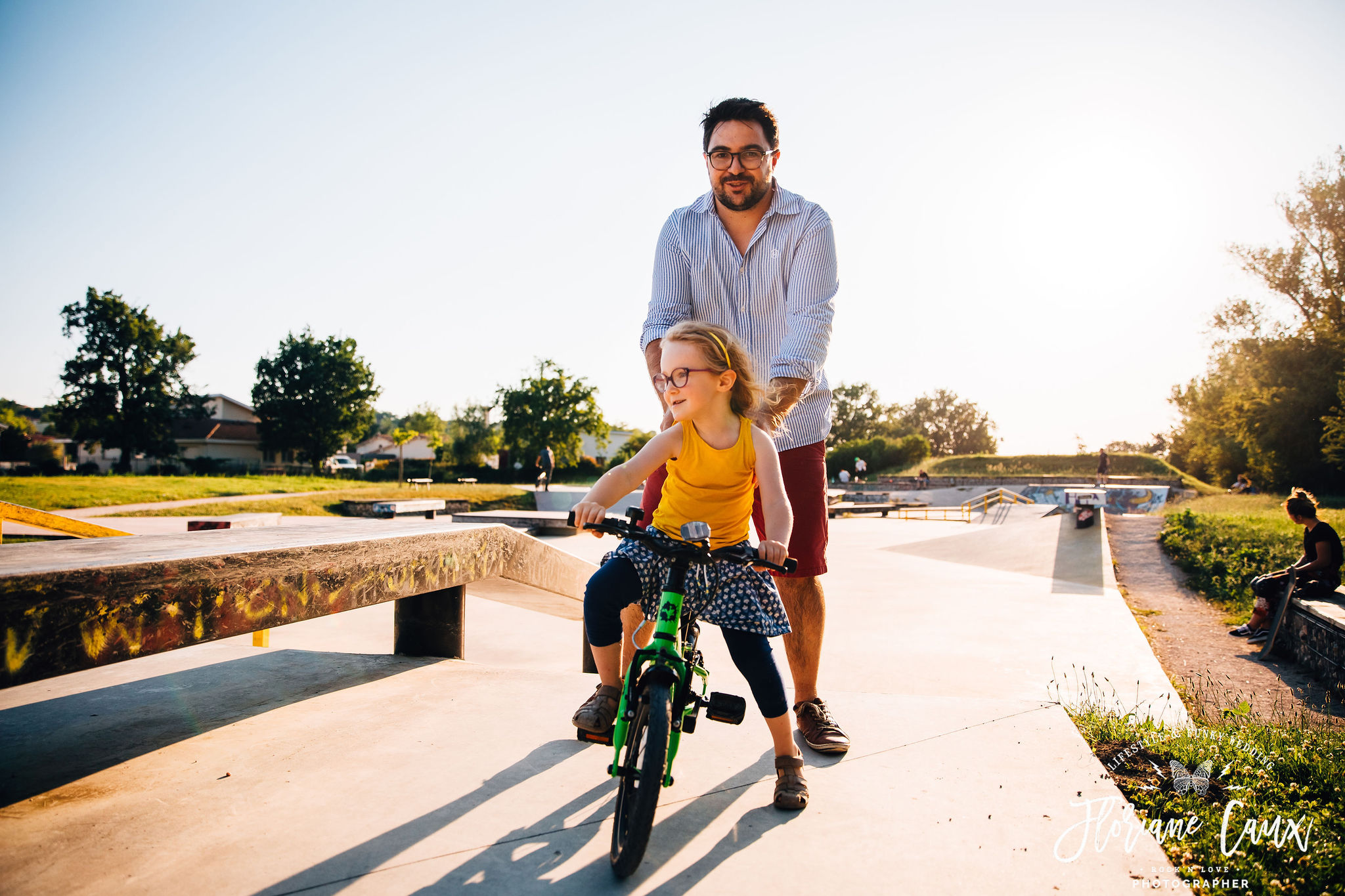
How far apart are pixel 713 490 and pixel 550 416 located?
4781 centimetres

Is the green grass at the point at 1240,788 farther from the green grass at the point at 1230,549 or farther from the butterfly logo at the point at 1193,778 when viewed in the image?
the green grass at the point at 1230,549

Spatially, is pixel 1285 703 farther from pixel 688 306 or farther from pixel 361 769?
pixel 361 769

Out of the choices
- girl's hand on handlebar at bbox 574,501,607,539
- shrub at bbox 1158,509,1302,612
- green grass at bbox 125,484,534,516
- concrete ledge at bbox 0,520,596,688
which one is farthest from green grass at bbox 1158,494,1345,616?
green grass at bbox 125,484,534,516

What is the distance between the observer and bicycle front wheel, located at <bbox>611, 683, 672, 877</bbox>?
1603 mm

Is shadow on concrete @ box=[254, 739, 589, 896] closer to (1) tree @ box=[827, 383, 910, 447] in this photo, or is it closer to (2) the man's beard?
(2) the man's beard

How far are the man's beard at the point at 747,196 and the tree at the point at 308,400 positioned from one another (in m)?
57.5

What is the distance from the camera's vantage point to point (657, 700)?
5.72 feet

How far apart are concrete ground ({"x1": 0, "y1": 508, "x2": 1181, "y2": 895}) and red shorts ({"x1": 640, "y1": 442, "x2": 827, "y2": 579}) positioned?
68 cm

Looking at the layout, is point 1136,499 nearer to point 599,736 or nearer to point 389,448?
point 599,736

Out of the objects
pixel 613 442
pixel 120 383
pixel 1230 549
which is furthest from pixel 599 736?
pixel 613 442

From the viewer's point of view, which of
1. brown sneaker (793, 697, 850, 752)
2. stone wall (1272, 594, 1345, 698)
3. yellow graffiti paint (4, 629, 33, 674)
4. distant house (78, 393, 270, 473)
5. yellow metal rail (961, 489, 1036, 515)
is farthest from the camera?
distant house (78, 393, 270, 473)

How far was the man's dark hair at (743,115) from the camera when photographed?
8.98ft

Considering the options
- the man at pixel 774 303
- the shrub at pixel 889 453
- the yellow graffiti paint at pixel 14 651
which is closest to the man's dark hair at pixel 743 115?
the man at pixel 774 303

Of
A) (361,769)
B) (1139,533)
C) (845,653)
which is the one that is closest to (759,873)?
(361,769)
